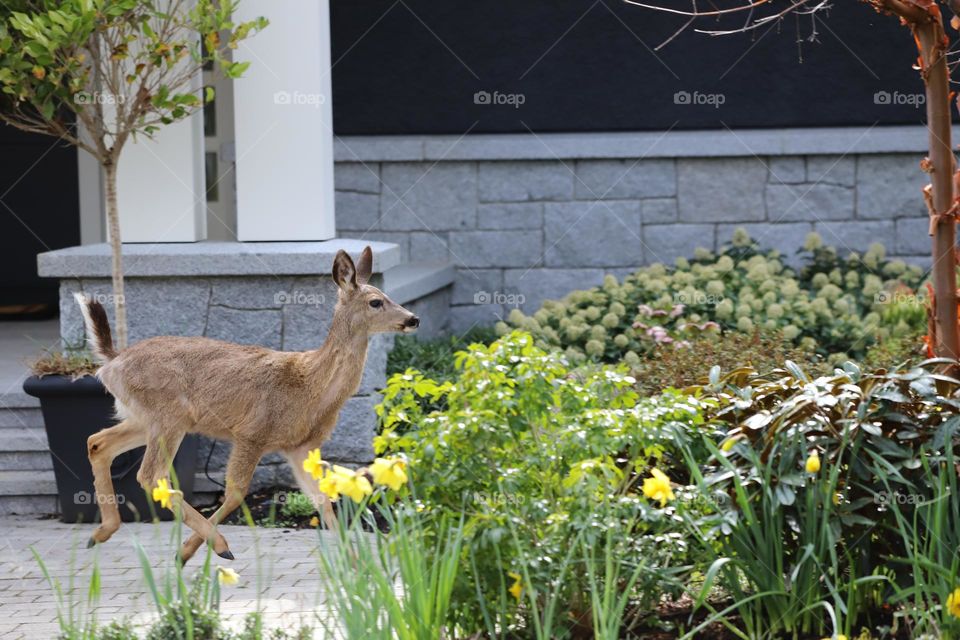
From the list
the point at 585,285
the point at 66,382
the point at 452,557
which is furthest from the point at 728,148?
A: the point at 452,557

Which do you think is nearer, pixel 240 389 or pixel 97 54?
pixel 240 389

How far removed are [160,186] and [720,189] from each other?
16.4 ft

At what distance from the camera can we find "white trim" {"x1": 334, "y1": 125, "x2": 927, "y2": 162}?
11.1 m

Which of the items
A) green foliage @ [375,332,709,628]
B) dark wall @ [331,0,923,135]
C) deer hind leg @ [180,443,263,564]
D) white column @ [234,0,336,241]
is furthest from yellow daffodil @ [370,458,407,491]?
dark wall @ [331,0,923,135]

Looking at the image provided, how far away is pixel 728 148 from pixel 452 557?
312 inches

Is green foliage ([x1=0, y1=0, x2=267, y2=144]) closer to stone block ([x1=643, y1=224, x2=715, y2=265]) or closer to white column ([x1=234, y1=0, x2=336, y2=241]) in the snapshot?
white column ([x1=234, y1=0, x2=336, y2=241])

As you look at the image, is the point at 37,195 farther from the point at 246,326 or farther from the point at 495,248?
the point at 246,326

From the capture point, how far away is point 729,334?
8.90 meters

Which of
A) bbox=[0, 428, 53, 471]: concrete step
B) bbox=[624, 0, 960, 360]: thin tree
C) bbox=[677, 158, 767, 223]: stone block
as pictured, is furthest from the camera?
bbox=[677, 158, 767, 223]: stone block

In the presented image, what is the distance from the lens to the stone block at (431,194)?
1118cm

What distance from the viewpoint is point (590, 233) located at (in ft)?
36.7

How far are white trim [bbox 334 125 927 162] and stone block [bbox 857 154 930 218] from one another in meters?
0.10

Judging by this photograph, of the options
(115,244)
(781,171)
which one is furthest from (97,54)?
(781,171)

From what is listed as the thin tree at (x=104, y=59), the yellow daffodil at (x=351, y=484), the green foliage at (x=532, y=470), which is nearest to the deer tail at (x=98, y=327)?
the thin tree at (x=104, y=59)
